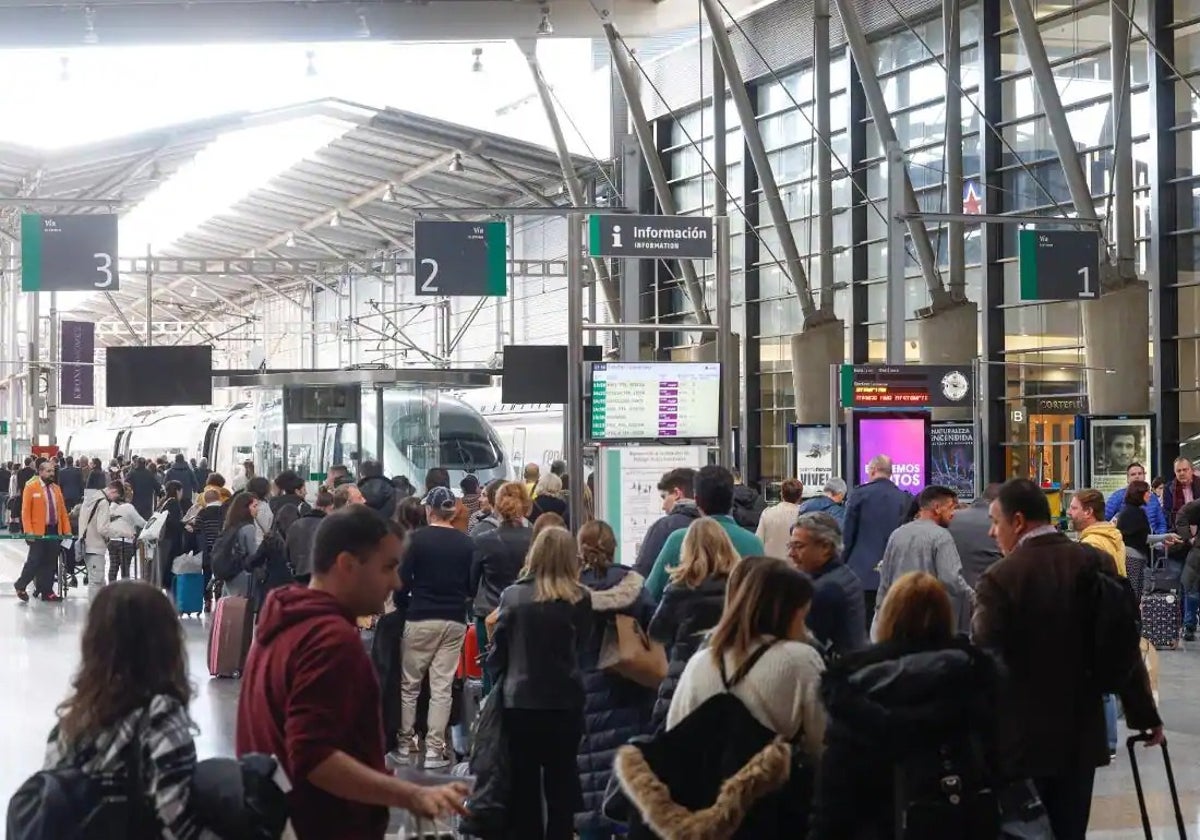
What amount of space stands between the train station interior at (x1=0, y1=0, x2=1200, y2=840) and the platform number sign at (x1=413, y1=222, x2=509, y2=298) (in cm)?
5

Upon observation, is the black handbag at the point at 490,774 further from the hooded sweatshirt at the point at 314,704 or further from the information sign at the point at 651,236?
the information sign at the point at 651,236

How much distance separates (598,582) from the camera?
25.6 ft

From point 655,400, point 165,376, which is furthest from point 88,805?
point 165,376

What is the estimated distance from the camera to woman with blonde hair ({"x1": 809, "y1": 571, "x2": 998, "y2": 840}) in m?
4.86

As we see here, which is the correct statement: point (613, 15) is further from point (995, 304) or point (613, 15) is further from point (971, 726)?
point (971, 726)

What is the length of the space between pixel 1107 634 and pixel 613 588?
2.23 metres

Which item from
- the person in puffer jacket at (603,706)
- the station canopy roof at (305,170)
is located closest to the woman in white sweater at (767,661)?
the person in puffer jacket at (603,706)

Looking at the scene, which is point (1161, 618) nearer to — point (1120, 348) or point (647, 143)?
point (1120, 348)

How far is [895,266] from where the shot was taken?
821 inches

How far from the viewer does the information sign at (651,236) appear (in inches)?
581

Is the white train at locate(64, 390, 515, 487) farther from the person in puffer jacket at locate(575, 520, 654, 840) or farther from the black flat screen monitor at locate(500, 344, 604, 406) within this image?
the person in puffer jacket at locate(575, 520, 654, 840)

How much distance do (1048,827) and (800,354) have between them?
85.7ft

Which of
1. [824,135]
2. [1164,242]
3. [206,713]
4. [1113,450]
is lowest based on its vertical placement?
[206,713]

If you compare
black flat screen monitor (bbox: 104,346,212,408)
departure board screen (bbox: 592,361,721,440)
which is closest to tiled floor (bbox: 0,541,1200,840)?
departure board screen (bbox: 592,361,721,440)
